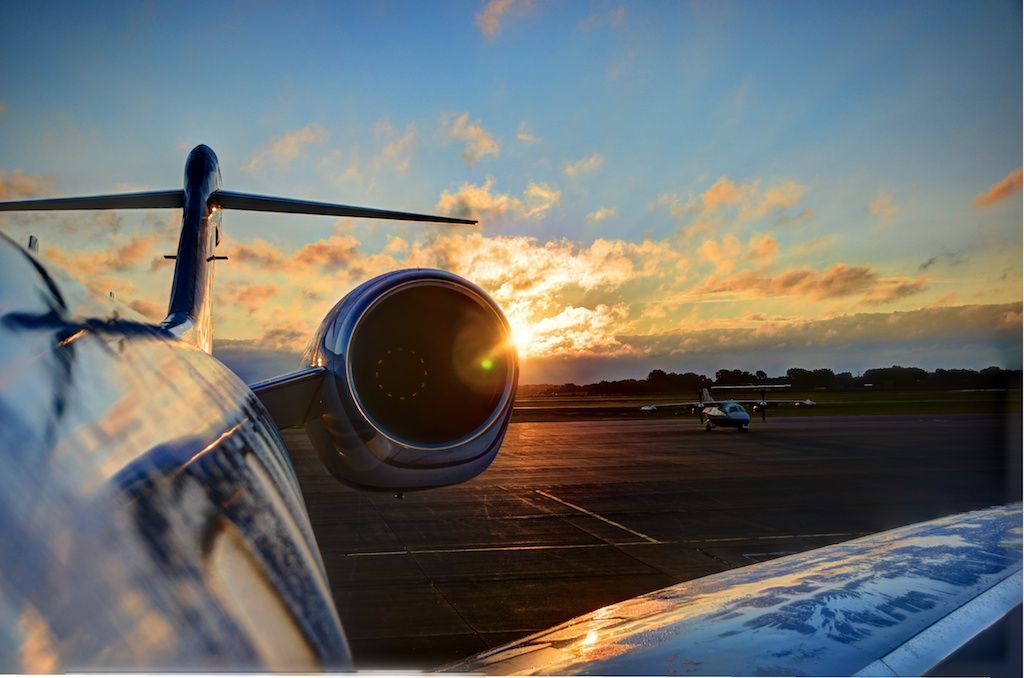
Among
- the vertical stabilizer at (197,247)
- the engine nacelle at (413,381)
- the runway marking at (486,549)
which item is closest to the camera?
the engine nacelle at (413,381)

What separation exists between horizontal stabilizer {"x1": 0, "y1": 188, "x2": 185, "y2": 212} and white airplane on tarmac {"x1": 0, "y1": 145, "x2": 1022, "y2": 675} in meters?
3.29

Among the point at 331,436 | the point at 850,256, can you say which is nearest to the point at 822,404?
the point at 850,256

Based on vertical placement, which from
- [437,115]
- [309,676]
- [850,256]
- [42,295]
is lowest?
[309,676]

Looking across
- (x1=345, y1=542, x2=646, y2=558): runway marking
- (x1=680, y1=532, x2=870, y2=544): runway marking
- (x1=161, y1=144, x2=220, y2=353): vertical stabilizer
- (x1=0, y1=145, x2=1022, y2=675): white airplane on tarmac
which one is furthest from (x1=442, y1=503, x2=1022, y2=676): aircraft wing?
(x1=680, y1=532, x2=870, y2=544): runway marking

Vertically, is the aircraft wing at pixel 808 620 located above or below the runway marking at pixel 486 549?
above

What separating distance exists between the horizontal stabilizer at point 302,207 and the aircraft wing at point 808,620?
239 cm

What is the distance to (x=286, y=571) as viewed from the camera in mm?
793

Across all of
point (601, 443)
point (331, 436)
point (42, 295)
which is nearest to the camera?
point (42, 295)

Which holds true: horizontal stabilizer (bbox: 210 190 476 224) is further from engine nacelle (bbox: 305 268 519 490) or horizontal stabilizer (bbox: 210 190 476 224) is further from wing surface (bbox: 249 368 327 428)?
wing surface (bbox: 249 368 327 428)

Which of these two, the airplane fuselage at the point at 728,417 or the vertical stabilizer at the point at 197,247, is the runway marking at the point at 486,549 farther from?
the airplane fuselage at the point at 728,417

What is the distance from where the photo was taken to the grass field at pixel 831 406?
3538 centimetres

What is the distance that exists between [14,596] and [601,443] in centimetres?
1775

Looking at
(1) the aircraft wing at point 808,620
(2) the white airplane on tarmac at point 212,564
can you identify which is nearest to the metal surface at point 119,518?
(2) the white airplane on tarmac at point 212,564

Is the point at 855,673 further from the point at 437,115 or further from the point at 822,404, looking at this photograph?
the point at 822,404
